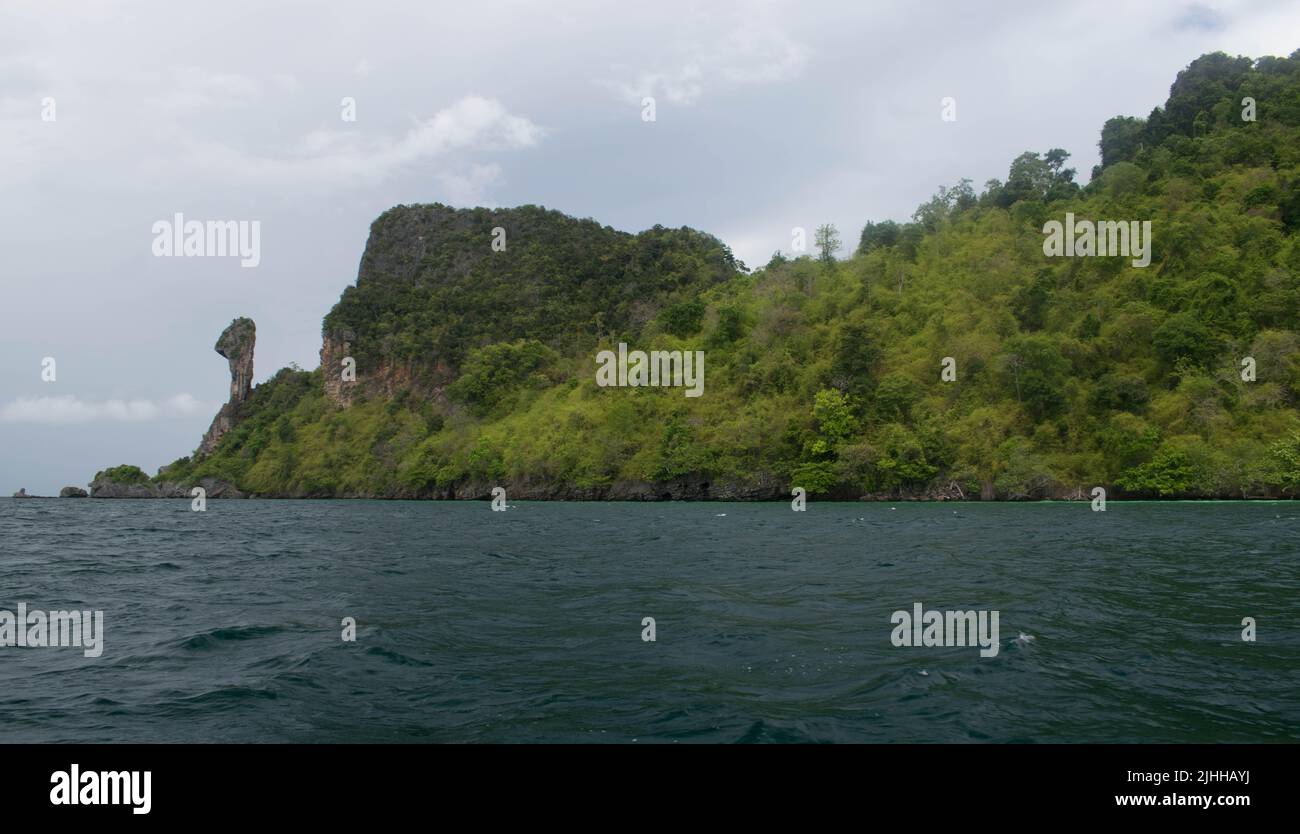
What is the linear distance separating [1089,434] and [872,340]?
2331 cm

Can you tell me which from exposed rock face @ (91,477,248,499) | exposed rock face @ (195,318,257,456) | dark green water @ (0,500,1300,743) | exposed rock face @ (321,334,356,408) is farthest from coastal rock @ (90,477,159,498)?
dark green water @ (0,500,1300,743)

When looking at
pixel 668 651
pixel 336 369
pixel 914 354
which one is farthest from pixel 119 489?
pixel 668 651

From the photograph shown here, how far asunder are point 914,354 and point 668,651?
74.9 metres

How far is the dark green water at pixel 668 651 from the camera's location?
721 cm

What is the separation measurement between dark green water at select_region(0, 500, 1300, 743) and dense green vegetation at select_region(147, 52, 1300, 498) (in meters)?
43.7

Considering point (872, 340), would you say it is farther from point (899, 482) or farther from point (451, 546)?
point (451, 546)

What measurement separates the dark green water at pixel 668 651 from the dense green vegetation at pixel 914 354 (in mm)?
43700

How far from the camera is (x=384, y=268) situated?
157 meters

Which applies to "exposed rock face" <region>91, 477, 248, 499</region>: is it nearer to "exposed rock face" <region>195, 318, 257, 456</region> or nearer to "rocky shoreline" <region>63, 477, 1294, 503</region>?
"rocky shoreline" <region>63, 477, 1294, 503</region>

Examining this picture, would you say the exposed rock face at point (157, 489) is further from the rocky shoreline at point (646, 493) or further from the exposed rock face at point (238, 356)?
the exposed rock face at point (238, 356)

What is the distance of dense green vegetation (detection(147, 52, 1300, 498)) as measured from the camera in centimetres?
5966

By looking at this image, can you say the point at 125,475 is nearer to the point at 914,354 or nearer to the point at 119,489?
the point at 119,489

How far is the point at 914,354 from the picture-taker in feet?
259
